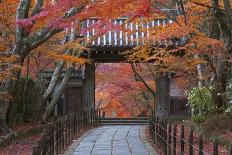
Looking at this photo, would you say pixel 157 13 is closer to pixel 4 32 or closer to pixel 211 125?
pixel 211 125

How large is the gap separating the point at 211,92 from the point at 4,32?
8.38 meters

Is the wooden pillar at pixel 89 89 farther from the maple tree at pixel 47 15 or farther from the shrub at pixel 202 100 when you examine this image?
the maple tree at pixel 47 15

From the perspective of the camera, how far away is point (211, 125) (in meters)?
15.0

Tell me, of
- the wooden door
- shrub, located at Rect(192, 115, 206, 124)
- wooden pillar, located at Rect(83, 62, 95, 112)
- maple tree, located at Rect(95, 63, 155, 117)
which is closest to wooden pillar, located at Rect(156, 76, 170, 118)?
wooden pillar, located at Rect(83, 62, 95, 112)

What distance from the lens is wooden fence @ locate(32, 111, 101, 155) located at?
978 cm

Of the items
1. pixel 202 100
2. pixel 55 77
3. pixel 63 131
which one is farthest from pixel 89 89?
pixel 63 131

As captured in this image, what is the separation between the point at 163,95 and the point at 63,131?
12.3 m

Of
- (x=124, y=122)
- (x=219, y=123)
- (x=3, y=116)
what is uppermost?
(x=3, y=116)

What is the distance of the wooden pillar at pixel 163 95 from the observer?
2603 centimetres

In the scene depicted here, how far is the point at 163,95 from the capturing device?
26.1m

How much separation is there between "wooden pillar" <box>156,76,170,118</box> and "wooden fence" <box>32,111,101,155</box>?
13.3 feet

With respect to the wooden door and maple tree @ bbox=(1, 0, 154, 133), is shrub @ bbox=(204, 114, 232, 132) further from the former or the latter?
the wooden door

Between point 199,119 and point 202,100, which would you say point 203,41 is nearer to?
point 202,100

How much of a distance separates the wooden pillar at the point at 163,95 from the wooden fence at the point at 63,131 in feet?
13.3
